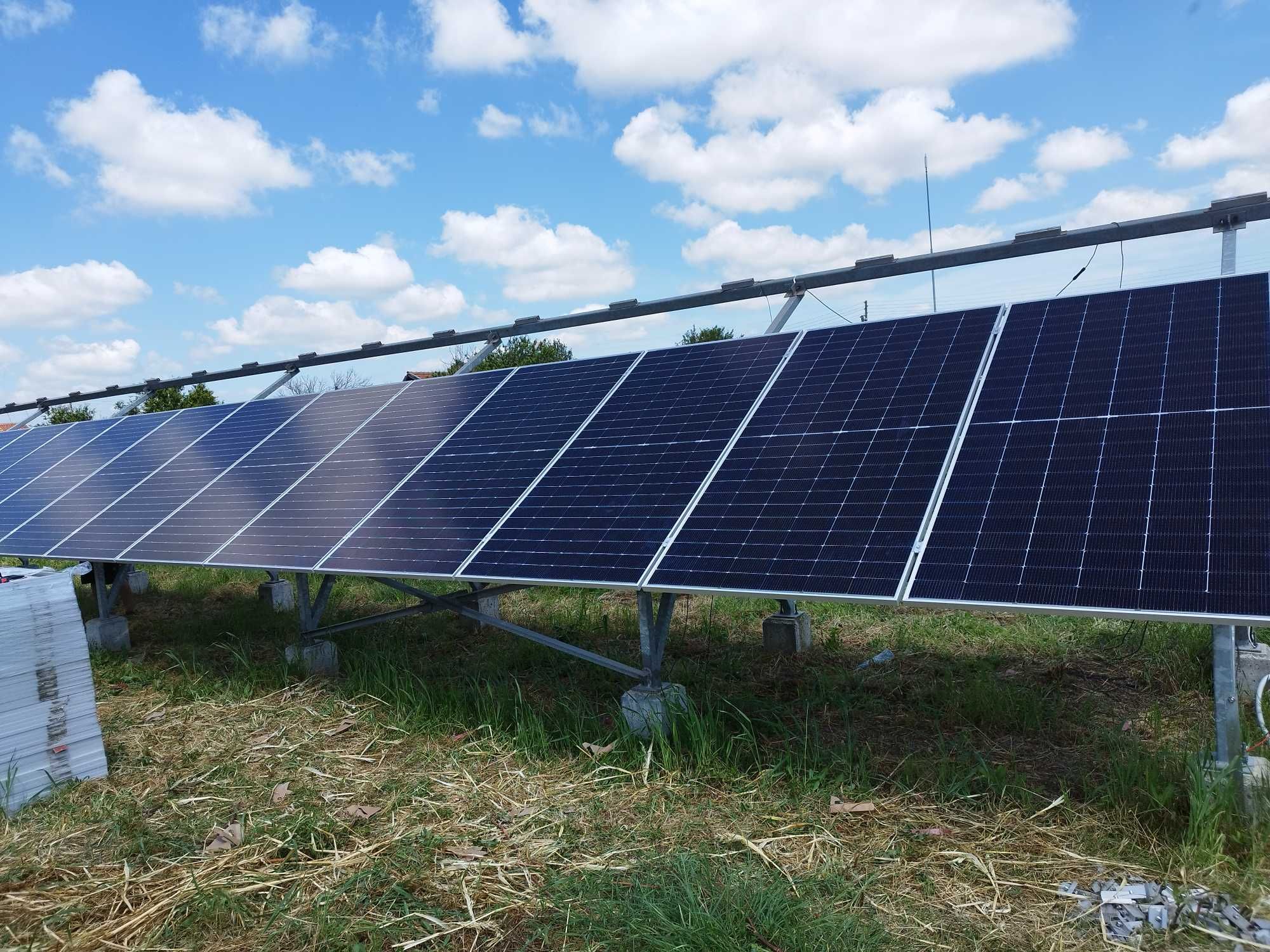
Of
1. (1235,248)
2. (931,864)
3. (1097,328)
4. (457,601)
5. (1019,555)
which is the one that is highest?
(1235,248)

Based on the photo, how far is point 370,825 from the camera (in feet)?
20.3

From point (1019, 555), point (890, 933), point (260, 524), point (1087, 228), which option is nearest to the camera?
point (890, 933)

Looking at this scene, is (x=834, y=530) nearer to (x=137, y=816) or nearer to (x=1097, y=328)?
(x=1097, y=328)

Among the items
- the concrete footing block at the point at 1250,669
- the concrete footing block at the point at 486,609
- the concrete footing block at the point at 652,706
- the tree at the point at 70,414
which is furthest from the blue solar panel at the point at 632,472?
the tree at the point at 70,414

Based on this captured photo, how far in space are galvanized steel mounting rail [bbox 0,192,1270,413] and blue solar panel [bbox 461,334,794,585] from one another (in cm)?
151

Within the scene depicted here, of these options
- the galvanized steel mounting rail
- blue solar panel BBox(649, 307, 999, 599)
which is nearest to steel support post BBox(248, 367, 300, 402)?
the galvanized steel mounting rail

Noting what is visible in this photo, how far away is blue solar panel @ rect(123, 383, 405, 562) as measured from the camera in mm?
10031

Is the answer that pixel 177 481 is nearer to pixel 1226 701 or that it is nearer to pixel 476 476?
pixel 476 476

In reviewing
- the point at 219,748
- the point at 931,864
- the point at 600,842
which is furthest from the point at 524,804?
the point at 219,748

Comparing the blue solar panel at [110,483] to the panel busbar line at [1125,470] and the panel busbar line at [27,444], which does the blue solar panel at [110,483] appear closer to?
the panel busbar line at [27,444]

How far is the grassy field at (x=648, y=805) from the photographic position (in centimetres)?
483

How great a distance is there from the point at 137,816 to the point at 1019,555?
613cm

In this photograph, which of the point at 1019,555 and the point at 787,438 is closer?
the point at 1019,555

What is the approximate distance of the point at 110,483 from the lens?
511 inches
